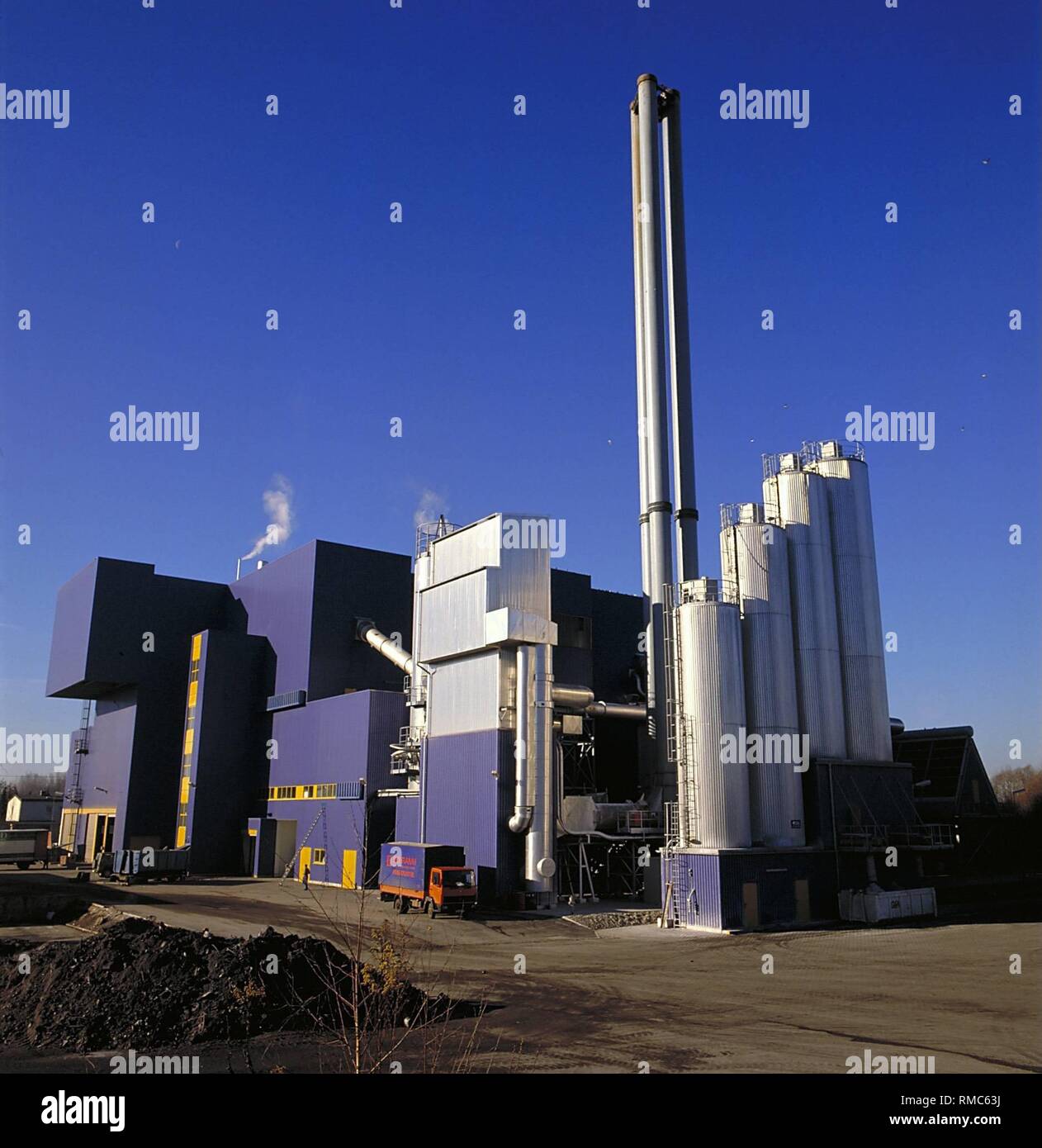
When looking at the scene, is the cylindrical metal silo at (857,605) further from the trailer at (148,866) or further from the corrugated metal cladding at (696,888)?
the trailer at (148,866)

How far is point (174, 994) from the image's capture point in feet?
53.2

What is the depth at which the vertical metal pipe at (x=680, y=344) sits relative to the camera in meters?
49.9

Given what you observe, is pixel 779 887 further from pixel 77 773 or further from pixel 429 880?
pixel 77 773

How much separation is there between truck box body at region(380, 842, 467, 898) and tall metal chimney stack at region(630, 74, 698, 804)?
11.7 m

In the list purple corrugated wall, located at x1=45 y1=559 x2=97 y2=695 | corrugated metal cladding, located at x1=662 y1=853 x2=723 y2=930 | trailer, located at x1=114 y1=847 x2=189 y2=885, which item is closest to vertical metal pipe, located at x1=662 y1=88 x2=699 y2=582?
corrugated metal cladding, located at x1=662 y1=853 x2=723 y2=930

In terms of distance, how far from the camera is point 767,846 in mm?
35094

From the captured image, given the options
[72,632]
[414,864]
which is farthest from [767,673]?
[72,632]

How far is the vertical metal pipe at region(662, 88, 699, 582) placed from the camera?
4991cm

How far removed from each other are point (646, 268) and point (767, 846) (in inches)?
1300

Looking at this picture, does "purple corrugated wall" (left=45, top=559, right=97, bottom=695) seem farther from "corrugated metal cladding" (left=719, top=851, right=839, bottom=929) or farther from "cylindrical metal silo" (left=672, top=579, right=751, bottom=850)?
"corrugated metal cladding" (left=719, top=851, right=839, bottom=929)

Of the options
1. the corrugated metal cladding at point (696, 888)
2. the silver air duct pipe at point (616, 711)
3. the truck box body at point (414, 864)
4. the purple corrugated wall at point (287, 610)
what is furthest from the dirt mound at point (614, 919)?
the purple corrugated wall at point (287, 610)

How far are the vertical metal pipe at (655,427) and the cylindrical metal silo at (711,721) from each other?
20.9 ft
